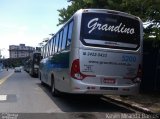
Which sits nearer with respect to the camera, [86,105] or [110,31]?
[110,31]

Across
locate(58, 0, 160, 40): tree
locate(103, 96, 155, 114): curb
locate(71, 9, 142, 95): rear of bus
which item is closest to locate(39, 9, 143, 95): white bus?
locate(71, 9, 142, 95): rear of bus

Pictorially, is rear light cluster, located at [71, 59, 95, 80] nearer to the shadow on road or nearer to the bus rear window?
the bus rear window

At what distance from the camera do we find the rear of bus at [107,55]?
40.1 feet

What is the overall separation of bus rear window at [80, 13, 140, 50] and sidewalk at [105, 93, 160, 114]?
2092mm

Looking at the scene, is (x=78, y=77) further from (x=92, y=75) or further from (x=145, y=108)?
(x=145, y=108)

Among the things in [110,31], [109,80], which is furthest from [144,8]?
[109,80]

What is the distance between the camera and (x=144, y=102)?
13961 millimetres

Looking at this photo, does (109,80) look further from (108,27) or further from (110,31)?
(108,27)

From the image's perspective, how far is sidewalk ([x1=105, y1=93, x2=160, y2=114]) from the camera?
12.3 m

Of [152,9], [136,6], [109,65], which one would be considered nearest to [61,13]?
[136,6]

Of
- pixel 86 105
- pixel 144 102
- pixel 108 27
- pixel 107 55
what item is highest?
pixel 108 27

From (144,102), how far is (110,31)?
3.24m

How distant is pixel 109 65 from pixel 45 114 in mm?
2775

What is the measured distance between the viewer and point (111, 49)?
493 inches
